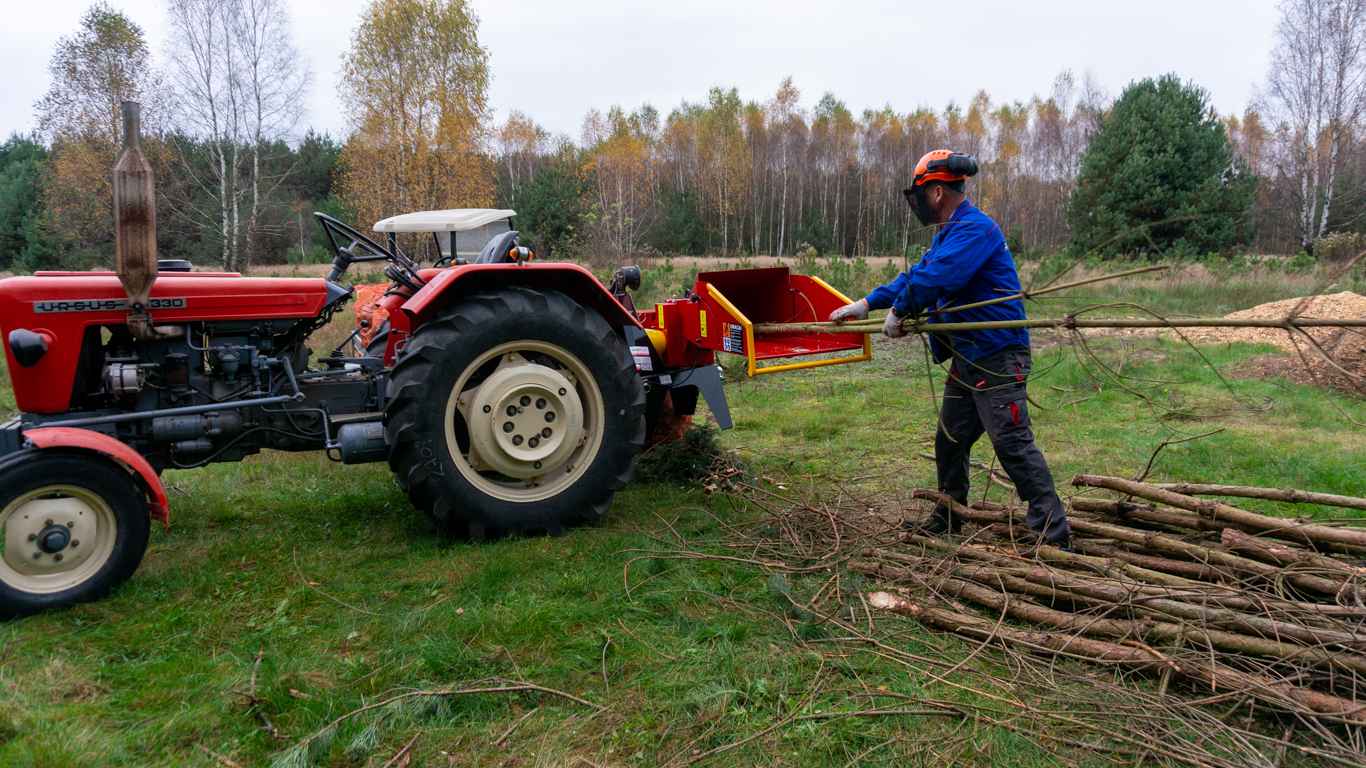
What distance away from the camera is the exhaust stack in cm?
325

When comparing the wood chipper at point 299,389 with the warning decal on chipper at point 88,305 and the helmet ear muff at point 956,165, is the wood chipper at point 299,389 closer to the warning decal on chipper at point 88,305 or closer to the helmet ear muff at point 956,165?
the warning decal on chipper at point 88,305

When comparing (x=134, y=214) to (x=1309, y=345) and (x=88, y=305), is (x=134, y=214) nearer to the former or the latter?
(x=88, y=305)

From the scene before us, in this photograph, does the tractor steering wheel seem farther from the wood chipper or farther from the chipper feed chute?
the chipper feed chute

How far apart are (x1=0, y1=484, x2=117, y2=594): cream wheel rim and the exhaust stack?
0.92m

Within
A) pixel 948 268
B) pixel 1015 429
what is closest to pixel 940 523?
pixel 1015 429

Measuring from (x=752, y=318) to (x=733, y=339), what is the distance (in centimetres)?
80

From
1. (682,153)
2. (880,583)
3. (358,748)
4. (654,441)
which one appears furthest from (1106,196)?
(682,153)

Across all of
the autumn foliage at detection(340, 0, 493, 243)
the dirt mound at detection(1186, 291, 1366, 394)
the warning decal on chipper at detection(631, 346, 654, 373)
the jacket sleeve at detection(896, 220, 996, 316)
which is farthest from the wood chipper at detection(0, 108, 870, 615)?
the autumn foliage at detection(340, 0, 493, 243)

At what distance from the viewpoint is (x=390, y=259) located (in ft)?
14.8

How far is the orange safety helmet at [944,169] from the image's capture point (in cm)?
389

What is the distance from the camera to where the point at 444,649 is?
2.88 m

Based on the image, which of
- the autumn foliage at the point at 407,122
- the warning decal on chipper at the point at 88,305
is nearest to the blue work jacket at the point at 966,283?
the warning decal on chipper at the point at 88,305

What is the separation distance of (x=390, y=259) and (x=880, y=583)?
10.2 feet

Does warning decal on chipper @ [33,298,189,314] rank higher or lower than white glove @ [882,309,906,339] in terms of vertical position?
higher
